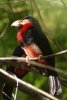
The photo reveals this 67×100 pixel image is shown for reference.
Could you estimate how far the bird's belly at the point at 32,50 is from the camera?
2463 mm

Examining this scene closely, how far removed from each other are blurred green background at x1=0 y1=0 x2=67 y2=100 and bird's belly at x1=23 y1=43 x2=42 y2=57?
12 centimetres

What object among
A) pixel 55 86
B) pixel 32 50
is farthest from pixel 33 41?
pixel 55 86

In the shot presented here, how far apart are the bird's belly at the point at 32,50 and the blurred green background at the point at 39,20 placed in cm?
12

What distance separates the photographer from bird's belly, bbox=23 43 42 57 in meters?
2.46

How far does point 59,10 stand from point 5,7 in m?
0.49

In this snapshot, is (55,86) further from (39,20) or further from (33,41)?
(39,20)

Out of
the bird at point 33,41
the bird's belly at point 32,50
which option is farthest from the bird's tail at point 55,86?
the bird's belly at point 32,50

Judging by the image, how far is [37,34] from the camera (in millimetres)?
2514

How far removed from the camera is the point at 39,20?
9.73 ft

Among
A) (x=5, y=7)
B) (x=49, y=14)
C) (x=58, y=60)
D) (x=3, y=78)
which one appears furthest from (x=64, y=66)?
(x=3, y=78)

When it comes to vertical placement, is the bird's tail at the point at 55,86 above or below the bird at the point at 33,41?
below

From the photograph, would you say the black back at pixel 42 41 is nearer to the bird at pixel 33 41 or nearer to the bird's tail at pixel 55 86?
the bird at pixel 33 41

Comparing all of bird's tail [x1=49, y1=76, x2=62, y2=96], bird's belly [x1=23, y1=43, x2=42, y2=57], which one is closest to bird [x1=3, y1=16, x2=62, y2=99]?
A: bird's belly [x1=23, y1=43, x2=42, y2=57]

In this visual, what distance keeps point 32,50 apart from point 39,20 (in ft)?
1.77
